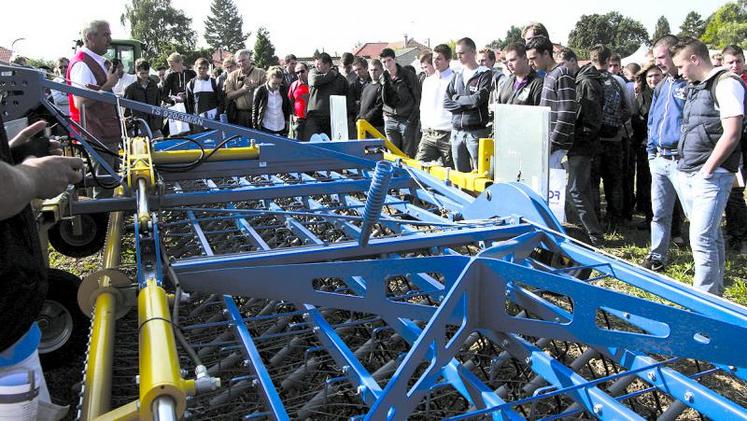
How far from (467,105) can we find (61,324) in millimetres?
3957

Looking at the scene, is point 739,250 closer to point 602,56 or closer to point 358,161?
point 602,56

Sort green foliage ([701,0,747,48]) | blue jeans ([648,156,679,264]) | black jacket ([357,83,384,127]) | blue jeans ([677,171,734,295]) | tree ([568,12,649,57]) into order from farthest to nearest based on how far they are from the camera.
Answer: tree ([568,12,649,57]), green foliage ([701,0,747,48]), black jacket ([357,83,384,127]), blue jeans ([648,156,679,264]), blue jeans ([677,171,734,295])

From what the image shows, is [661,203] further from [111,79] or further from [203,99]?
[203,99]

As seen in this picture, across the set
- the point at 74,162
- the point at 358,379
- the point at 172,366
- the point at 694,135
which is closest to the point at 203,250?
the point at 358,379

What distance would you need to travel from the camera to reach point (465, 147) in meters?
6.08

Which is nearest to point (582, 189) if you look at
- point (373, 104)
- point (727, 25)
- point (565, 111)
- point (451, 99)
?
point (565, 111)

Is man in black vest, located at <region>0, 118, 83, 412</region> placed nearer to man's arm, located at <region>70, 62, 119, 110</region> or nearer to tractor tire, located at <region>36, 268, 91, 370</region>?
tractor tire, located at <region>36, 268, 91, 370</region>

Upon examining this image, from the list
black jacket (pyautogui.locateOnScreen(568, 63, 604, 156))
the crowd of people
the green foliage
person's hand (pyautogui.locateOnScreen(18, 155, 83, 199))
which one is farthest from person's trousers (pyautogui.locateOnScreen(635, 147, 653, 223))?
the green foliage

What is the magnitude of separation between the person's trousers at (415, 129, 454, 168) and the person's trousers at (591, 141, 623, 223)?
4.84 feet

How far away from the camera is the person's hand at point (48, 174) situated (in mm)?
1435

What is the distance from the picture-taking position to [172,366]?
53.1 inches

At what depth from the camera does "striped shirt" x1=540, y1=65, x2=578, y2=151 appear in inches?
186

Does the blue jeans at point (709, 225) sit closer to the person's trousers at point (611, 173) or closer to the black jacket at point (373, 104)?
the person's trousers at point (611, 173)

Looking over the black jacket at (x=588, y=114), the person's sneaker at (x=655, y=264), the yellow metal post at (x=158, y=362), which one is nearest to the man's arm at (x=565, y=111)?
the black jacket at (x=588, y=114)
